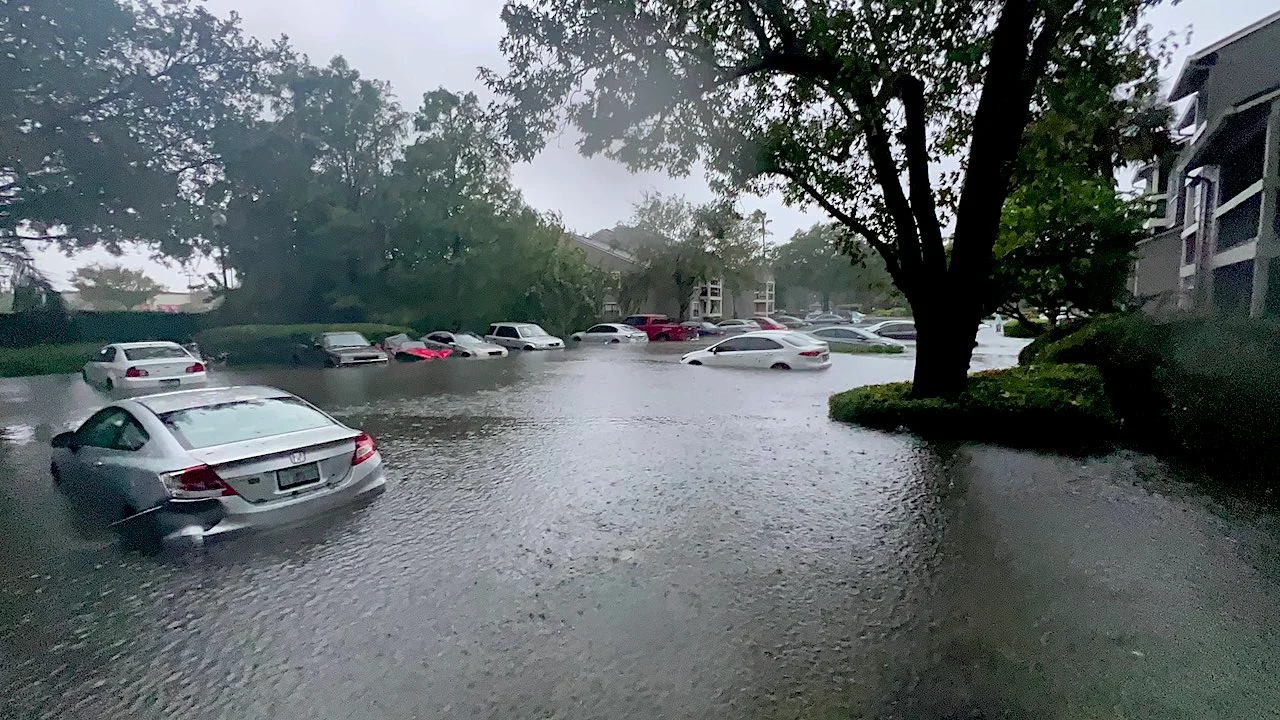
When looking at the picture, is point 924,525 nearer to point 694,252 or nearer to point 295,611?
point 295,611

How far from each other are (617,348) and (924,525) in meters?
30.1

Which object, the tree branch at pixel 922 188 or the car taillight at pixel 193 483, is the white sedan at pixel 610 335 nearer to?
the tree branch at pixel 922 188

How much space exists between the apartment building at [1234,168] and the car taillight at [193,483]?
16641 mm

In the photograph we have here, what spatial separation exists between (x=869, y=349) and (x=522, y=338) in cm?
1610

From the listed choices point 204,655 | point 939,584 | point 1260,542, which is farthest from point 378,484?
point 1260,542

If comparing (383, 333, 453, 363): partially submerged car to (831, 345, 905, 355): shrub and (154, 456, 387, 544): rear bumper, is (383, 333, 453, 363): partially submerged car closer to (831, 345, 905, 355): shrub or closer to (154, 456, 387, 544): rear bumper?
(831, 345, 905, 355): shrub

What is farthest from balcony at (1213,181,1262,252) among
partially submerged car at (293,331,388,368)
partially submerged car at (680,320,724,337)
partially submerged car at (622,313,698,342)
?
partially submerged car at (680,320,724,337)

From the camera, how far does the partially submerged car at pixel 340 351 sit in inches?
1029

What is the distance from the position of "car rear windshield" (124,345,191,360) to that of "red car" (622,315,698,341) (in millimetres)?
26237

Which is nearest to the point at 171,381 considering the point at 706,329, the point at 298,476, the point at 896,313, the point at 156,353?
the point at 156,353

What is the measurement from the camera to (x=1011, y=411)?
33.7ft

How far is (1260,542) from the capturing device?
570 cm

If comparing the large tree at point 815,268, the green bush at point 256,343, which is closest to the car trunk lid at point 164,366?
the green bush at point 256,343

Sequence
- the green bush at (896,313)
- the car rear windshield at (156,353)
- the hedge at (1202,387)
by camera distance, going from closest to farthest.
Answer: the hedge at (1202,387) → the car rear windshield at (156,353) → the green bush at (896,313)
